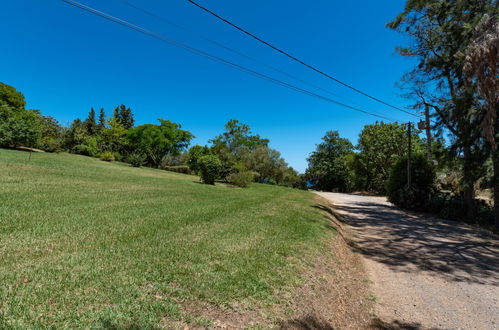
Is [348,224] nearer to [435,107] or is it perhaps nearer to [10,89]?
[435,107]

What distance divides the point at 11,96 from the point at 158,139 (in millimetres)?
22050

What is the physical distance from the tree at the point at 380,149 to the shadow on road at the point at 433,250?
2150 cm

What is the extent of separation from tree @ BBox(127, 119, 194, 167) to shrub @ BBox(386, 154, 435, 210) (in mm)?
34599

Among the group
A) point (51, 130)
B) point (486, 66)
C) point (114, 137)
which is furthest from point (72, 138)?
point (486, 66)

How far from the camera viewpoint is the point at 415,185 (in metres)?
14.9

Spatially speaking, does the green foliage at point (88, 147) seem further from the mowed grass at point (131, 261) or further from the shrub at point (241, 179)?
the mowed grass at point (131, 261)

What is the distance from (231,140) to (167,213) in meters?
36.6

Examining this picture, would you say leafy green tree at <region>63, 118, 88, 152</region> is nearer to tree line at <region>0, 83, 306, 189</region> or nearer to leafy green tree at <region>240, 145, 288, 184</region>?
tree line at <region>0, 83, 306, 189</region>

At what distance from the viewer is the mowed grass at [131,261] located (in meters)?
2.35

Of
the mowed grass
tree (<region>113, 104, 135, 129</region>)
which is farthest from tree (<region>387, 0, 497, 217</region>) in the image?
tree (<region>113, 104, 135, 129</region>)

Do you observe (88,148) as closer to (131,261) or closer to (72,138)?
(72,138)

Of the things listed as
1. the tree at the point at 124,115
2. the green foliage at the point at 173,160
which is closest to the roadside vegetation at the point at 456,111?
the green foliage at the point at 173,160

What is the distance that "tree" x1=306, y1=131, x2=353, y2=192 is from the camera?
37188 mm

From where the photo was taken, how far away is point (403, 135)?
2895 cm
